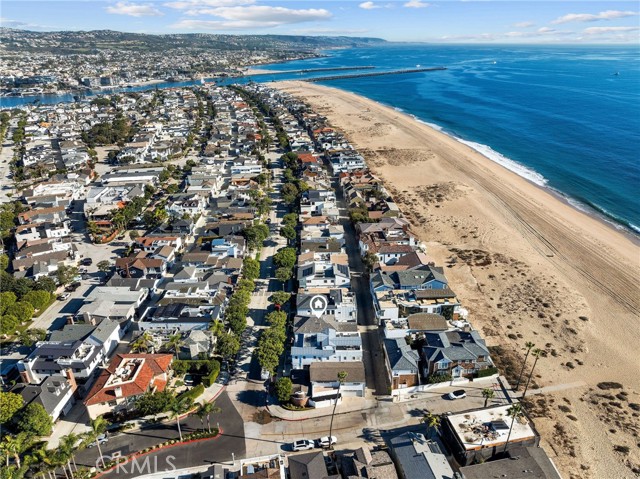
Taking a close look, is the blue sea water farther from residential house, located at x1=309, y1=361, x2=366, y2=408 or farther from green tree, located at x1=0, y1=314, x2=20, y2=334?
green tree, located at x1=0, y1=314, x2=20, y2=334

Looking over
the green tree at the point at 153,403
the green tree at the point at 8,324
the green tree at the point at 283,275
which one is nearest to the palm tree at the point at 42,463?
the green tree at the point at 153,403

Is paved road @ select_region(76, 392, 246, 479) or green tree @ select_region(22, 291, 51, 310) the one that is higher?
green tree @ select_region(22, 291, 51, 310)

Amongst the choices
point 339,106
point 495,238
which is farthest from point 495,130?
point 495,238

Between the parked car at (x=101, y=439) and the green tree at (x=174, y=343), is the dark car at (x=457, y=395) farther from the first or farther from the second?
the parked car at (x=101, y=439)

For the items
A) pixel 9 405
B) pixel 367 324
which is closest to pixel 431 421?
pixel 367 324

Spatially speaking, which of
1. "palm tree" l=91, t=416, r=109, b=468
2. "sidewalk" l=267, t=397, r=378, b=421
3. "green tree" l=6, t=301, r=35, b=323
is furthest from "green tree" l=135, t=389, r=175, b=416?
"green tree" l=6, t=301, r=35, b=323

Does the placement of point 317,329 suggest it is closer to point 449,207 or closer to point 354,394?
point 354,394

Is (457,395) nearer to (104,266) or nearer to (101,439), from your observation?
(101,439)
